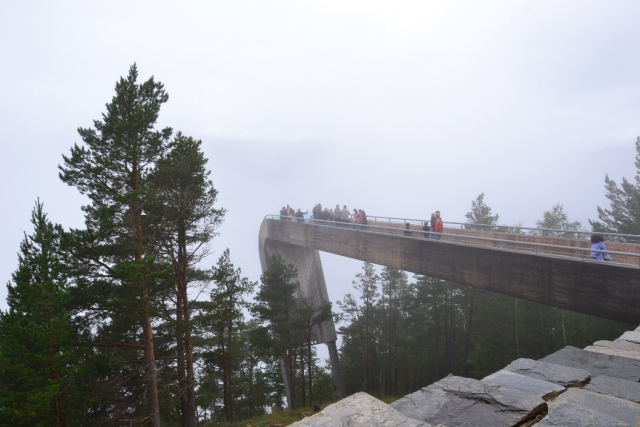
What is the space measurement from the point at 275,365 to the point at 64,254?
25483 millimetres

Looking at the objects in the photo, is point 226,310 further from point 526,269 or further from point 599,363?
point 599,363

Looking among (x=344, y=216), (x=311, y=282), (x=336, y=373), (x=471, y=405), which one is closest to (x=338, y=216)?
(x=344, y=216)

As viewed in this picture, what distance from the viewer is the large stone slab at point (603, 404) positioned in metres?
2.02

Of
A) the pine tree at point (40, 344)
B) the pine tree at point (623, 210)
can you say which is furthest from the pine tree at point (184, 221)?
the pine tree at point (623, 210)

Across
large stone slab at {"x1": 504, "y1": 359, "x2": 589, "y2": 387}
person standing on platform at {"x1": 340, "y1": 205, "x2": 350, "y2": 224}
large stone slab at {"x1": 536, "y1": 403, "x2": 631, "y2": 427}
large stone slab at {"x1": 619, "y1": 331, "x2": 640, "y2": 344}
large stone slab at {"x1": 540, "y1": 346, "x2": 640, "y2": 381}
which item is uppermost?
person standing on platform at {"x1": 340, "y1": 205, "x2": 350, "y2": 224}

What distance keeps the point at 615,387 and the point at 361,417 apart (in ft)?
6.01

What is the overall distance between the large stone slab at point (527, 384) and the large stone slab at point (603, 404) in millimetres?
49

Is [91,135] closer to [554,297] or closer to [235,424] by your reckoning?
[235,424]

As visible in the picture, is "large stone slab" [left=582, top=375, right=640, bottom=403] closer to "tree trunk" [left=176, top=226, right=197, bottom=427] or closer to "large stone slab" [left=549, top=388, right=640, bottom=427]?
"large stone slab" [left=549, top=388, right=640, bottom=427]

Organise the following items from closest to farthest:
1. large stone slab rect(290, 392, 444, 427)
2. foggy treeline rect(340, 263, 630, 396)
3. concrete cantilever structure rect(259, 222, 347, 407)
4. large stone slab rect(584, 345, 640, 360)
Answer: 1. large stone slab rect(290, 392, 444, 427)
2. large stone slab rect(584, 345, 640, 360)
3. foggy treeline rect(340, 263, 630, 396)
4. concrete cantilever structure rect(259, 222, 347, 407)

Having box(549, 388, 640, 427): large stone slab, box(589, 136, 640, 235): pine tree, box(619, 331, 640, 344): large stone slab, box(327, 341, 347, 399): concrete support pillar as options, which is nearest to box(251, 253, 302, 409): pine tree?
box(327, 341, 347, 399): concrete support pillar

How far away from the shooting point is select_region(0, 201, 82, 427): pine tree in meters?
8.72

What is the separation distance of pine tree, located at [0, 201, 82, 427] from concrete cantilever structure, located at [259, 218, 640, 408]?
9746 millimetres

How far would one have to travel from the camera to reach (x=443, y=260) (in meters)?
11.7
